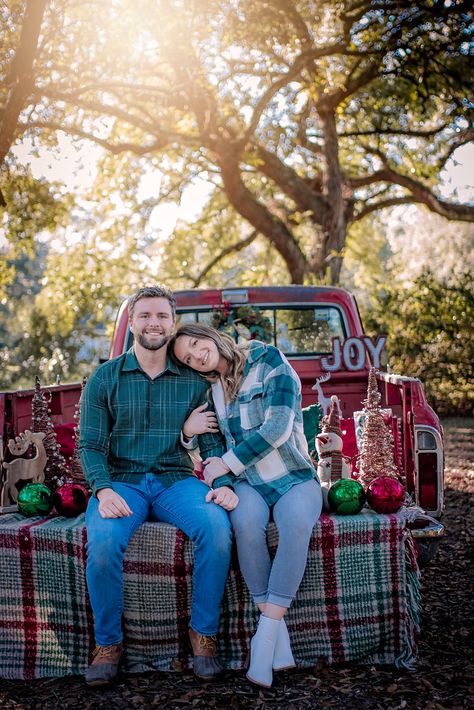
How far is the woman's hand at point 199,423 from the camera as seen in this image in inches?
129

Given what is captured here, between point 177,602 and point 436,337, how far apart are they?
11.2 m

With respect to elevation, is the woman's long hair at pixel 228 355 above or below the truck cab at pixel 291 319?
below

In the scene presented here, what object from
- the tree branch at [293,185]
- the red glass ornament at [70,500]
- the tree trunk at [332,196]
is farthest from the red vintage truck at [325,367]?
the tree branch at [293,185]

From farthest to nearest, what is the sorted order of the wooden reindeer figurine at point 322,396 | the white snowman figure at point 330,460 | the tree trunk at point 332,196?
the tree trunk at point 332,196
the wooden reindeer figurine at point 322,396
the white snowman figure at point 330,460

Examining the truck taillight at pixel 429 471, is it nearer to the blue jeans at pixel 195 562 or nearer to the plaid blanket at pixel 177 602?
the plaid blanket at pixel 177 602

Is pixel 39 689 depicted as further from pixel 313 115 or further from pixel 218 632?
pixel 313 115

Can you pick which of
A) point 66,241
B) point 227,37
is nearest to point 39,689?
point 227,37

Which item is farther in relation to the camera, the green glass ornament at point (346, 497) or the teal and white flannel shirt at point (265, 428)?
the green glass ornament at point (346, 497)

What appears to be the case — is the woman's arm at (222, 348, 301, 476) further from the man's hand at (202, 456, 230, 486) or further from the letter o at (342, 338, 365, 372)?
the letter o at (342, 338, 365, 372)

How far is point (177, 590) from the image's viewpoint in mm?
3143

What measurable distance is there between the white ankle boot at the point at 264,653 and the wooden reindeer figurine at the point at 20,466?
4.60 feet

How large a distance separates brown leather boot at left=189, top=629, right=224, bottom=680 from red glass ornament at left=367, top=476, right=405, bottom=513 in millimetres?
920

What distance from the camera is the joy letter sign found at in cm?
496

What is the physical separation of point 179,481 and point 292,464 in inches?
20.5
